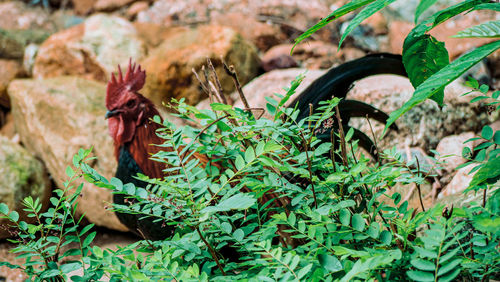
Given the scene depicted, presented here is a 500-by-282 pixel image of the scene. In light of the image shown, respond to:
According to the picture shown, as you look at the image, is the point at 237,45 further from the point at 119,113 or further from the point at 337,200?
the point at 337,200

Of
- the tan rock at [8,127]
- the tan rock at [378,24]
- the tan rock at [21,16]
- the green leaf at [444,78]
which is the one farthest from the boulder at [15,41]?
the green leaf at [444,78]

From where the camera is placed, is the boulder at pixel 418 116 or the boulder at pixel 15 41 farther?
the boulder at pixel 15 41

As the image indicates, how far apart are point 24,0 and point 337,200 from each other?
24.6 ft

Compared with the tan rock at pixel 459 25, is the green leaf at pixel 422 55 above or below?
below

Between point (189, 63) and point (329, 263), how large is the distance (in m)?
3.44

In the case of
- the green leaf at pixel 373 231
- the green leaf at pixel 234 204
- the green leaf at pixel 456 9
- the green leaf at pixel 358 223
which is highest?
the green leaf at pixel 456 9

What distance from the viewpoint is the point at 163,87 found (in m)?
3.98

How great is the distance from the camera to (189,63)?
3.97m

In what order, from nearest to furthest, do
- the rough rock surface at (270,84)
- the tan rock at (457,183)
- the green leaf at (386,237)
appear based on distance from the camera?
the green leaf at (386,237), the tan rock at (457,183), the rough rock surface at (270,84)

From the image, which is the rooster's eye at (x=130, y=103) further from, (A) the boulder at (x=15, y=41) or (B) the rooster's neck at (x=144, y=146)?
(A) the boulder at (x=15, y=41)

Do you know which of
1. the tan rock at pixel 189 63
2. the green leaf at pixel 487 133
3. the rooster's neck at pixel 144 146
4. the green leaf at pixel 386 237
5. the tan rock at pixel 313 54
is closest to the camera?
the green leaf at pixel 386 237

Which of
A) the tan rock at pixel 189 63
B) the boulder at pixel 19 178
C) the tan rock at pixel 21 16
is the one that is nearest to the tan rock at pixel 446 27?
the tan rock at pixel 189 63

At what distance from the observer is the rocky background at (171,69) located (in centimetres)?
301

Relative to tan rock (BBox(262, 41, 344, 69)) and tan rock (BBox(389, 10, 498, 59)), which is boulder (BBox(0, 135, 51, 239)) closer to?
tan rock (BBox(262, 41, 344, 69))
